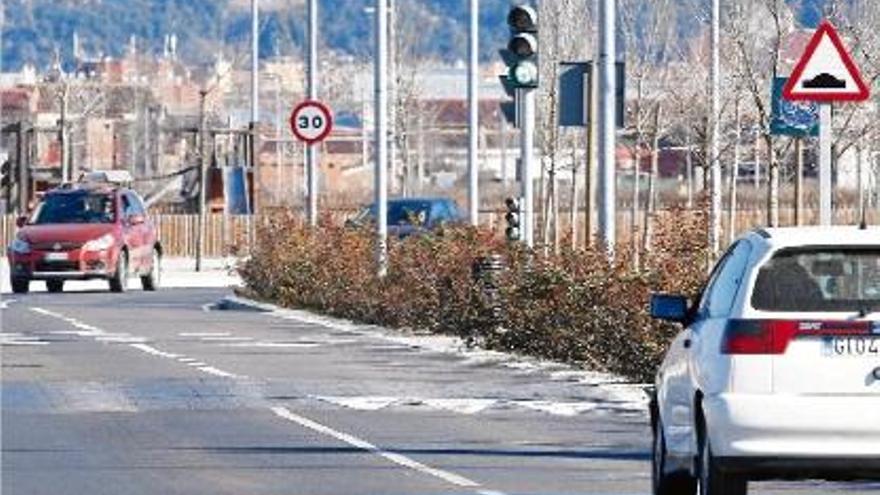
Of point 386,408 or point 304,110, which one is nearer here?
point 386,408

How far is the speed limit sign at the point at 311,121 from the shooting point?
47.9 metres

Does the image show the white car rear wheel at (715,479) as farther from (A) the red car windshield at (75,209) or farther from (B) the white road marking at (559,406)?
(A) the red car windshield at (75,209)

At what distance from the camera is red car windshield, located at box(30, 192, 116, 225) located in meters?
53.0

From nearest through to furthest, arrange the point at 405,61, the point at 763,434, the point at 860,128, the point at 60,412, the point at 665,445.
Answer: the point at 763,434
the point at 665,445
the point at 60,412
the point at 860,128
the point at 405,61

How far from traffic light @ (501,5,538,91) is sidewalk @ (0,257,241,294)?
1820cm

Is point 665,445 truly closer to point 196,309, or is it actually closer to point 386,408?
point 386,408

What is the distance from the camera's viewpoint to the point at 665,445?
17.7 meters

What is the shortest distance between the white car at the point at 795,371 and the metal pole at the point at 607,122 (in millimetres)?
14969

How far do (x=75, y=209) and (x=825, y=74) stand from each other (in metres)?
30.9

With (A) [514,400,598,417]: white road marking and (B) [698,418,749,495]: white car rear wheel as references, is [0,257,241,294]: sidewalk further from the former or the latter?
(B) [698,418,749,495]: white car rear wheel

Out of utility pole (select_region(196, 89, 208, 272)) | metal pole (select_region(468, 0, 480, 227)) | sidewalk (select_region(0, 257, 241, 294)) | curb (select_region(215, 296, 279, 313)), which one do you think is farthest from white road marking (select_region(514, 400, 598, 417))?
utility pole (select_region(196, 89, 208, 272))

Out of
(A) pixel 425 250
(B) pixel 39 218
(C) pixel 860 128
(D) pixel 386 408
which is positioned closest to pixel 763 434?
(D) pixel 386 408

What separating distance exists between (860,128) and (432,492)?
108 feet

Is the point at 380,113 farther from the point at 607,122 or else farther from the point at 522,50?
the point at 607,122
